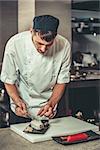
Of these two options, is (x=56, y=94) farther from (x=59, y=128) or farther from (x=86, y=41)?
(x=86, y=41)

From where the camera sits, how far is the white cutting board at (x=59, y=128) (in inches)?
30.5

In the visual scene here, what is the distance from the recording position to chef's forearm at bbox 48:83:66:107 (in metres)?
0.88

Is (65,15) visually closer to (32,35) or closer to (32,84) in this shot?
(32,35)

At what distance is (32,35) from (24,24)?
2.0 inches

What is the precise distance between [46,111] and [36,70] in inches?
5.6

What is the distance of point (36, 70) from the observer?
0.85 metres

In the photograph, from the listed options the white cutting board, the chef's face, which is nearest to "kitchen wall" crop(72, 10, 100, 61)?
the chef's face

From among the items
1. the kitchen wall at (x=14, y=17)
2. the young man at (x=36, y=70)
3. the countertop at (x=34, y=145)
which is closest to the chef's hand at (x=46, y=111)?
the young man at (x=36, y=70)

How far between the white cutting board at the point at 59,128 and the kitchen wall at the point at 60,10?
0.97 ft

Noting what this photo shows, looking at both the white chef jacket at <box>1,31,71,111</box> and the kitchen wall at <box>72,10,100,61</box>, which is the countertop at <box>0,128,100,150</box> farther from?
the kitchen wall at <box>72,10,100,61</box>

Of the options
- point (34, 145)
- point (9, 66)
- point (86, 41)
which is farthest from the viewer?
point (86, 41)

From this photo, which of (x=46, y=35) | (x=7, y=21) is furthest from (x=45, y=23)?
(x=7, y=21)

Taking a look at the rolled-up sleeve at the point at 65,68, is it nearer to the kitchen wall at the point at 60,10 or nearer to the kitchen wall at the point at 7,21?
the kitchen wall at the point at 60,10

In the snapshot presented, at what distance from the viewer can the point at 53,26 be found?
31.8 inches
